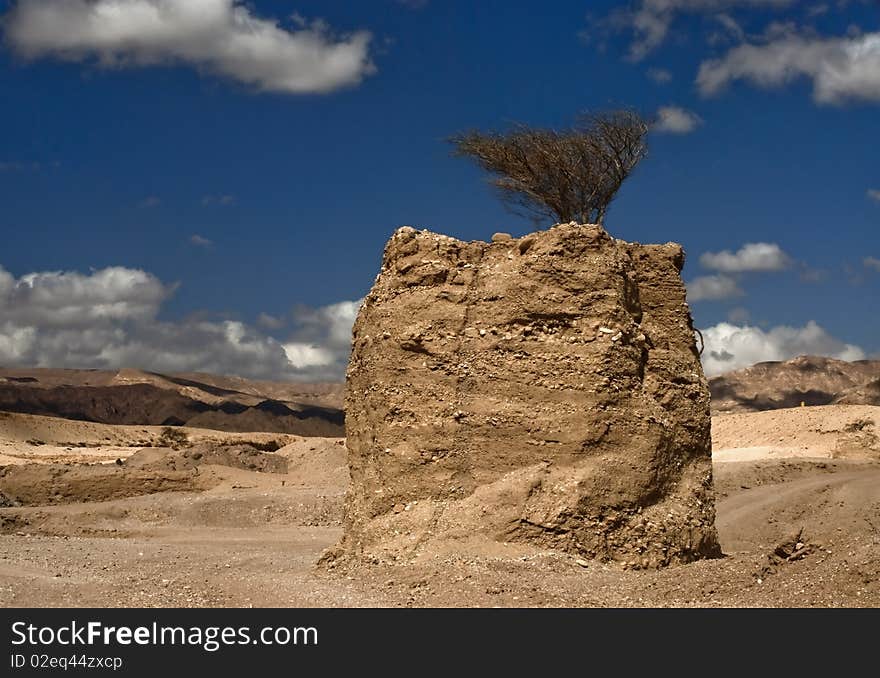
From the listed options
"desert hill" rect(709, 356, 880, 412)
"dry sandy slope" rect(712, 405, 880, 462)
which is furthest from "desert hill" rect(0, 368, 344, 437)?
"dry sandy slope" rect(712, 405, 880, 462)

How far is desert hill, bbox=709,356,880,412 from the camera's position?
2950 inches

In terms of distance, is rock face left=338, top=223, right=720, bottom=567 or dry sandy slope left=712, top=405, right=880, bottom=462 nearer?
rock face left=338, top=223, right=720, bottom=567

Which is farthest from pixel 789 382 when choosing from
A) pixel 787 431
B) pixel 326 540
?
pixel 326 540

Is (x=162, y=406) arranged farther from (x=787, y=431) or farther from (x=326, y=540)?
(x=326, y=540)

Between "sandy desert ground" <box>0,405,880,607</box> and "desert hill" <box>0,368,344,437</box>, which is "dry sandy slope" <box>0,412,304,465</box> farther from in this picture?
"desert hill" <box>0,368,344,437</box>

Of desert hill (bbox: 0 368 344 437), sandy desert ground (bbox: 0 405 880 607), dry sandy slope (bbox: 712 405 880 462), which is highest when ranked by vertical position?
desert hill (bbox: 0 368 344 437)

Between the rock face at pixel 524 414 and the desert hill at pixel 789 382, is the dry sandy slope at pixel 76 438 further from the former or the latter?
the desert hill at pixel 789 382

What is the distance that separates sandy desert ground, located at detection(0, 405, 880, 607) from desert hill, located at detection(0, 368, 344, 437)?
30803 millimetres

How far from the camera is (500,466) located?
9.91m

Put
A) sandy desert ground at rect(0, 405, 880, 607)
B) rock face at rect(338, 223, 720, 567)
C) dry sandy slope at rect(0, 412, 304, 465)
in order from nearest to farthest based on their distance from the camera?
sandy desert ground at rect(0, 405, 880, 607)
rock face at rect(338, 223, 720, 567)
dry sandy slope at rect(0, 412, 304, 465)

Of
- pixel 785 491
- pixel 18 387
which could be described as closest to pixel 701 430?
pixel 785 491

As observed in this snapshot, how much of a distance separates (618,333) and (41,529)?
12.5 meters

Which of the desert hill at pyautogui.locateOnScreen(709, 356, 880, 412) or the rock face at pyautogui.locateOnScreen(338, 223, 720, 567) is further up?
the desert hill at pyautogui.locateOnScreen(709, 356, 880, 412)

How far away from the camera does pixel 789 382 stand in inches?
3083
